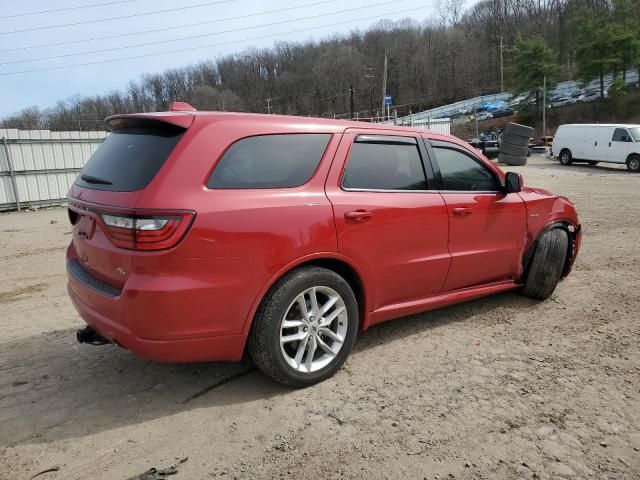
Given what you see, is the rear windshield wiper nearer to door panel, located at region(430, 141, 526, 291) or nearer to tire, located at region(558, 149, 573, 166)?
door panel, located at region(430, 141, 526, 291)

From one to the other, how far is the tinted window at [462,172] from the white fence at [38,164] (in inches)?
559

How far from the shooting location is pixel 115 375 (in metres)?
3.51

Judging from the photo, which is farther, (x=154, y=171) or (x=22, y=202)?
(x=22, y=202)

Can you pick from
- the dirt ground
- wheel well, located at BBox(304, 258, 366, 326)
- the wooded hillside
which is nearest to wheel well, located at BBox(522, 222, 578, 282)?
the dirt ground

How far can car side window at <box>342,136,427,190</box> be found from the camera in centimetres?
348

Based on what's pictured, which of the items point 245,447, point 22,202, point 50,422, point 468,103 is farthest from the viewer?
point 468,103

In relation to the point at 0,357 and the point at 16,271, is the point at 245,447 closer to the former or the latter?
the point at 0,357

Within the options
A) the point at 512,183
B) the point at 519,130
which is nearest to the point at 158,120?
the point at 512,183

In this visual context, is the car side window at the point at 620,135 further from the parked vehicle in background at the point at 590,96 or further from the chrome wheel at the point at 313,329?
the parked vehicle in background at the point at 590,96

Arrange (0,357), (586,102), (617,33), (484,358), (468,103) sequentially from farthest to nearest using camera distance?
1. (468,103)
2. (586,102)
3. (617,33)
4. (0,357)
5. (484,358)

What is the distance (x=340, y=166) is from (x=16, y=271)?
5879mm

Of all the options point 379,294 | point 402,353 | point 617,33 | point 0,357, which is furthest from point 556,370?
point 617,33

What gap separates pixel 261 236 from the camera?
2902 mm

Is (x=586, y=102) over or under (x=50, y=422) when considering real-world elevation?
over
